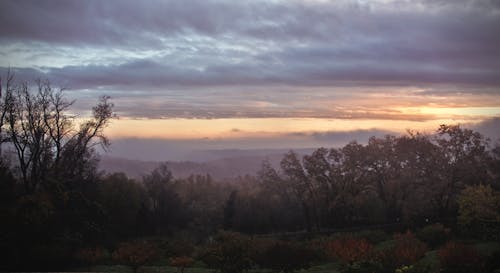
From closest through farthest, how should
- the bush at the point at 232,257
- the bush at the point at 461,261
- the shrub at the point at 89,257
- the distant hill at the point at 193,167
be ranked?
1. the bush at the point at 461,261
2. the bush at the point at 232,257
3. the shrub at the point at 89,257
4. the distant hill at the point at 193,167

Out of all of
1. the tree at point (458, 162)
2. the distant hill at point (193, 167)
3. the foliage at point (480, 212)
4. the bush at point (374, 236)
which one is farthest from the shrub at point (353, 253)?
the distant hill at point (193, 167)

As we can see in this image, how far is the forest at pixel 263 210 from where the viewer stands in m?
21.5

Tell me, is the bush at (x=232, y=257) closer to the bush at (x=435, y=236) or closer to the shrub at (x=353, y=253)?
the shrub at (x=353, y=253)

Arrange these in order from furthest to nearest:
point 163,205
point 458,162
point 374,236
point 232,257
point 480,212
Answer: point 163,205 → point 458,162 → point 374,236 → point 480,212 → point 232,257

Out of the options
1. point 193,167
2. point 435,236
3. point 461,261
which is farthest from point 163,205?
point 193,167

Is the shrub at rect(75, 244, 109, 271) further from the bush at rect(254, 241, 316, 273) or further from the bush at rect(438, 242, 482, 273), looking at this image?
the bush at rect(438, 242, 482, 273)

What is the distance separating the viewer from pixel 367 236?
3659cm

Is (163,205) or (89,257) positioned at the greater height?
(89,257)

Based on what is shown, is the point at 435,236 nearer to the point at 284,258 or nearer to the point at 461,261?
the point at 461,261

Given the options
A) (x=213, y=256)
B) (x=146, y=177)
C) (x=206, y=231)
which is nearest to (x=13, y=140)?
(x=213, y=256)

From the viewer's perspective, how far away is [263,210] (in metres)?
55.6

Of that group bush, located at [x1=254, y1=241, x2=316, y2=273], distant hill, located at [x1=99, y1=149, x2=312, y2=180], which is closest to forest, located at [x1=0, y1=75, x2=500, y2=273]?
bush, located at [x1=254, y1=241, x2=316, y2=273]

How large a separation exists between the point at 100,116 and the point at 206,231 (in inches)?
805

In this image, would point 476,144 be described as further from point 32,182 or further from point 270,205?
point 32,182
